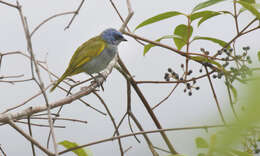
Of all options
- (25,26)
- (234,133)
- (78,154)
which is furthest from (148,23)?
(234,133)

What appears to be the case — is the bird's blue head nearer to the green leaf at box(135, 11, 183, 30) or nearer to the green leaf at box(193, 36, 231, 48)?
the green leaf at box(135, 11, 183, 30)

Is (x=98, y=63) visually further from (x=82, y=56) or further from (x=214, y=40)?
(x=214, y=40)

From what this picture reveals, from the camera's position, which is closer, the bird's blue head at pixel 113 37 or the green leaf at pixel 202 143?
the green leaf at pixel 202 143

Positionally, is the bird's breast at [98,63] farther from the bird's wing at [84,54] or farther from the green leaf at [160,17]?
the green leaf at [160,17]

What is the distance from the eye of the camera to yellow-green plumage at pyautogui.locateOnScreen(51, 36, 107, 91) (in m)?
3.94

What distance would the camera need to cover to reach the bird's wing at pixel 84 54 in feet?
13.0

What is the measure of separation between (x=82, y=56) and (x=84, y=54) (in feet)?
0.15

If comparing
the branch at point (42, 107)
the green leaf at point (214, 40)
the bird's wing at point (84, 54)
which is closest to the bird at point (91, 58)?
the bird's wing at point (84, 54)

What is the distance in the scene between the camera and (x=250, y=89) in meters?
0.36

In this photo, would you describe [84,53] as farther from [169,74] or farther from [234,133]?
[234,133]

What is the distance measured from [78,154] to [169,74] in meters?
1.02

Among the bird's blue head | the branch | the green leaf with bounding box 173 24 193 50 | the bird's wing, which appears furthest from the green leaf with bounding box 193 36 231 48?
the bird's blue head

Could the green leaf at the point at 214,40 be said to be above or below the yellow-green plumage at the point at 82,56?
below

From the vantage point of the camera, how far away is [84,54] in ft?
13.3
